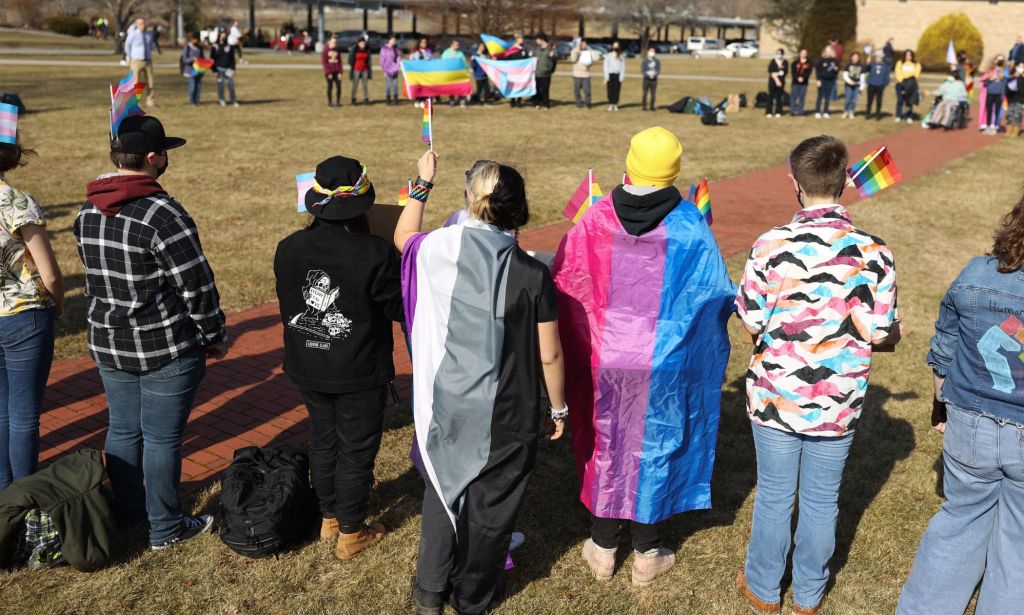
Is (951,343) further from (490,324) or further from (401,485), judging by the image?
(401,485)

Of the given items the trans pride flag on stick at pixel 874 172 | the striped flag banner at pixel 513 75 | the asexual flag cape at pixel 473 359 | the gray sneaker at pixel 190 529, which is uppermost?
the striped flag banner at pixel 513 75

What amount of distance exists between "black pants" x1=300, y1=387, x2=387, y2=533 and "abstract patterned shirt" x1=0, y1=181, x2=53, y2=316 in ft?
4.61

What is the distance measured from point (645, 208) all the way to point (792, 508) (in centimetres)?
147

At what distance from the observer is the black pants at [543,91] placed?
2369 centimetres

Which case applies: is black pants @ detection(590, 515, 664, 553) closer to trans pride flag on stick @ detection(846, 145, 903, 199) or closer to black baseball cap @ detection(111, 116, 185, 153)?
trans pride flag on stick @ detection(846, 145, 903, 199)

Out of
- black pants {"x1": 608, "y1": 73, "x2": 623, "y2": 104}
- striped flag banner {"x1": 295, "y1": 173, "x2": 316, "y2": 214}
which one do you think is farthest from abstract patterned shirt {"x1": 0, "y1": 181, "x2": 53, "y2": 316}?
black pants {"x1": 608, "y1": 73, "x2": 623, "y2": 104}

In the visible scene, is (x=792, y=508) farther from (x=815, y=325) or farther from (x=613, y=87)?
(x=613, y=87)

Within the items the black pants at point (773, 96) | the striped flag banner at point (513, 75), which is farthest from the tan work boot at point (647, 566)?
the black pants at point (773, 96)

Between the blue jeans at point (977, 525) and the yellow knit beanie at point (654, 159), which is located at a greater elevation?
the yellow knit beanie at point (654, 159)

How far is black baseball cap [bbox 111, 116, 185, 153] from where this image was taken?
377 centimetres

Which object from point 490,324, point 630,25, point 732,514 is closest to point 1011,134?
point 732,514

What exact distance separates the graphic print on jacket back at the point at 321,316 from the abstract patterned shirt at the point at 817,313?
1713 millimetres

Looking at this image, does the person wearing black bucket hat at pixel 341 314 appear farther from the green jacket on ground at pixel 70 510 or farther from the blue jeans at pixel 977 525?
the blue jeans at pixel 977 525

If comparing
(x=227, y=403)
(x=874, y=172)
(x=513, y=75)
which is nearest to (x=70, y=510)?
(x=227, y=403)
